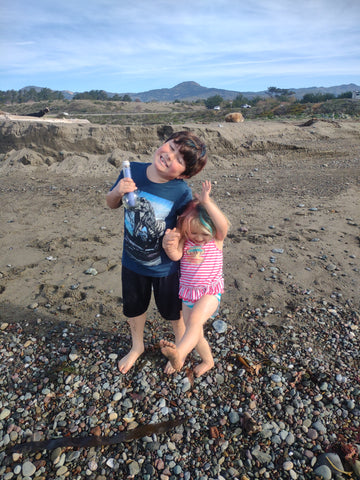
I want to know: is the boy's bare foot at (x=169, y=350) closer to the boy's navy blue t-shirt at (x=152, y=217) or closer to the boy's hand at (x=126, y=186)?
the boy's navy blue t-shirt at (x=152, y=217)

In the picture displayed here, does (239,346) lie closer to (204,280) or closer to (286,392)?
(286,392)

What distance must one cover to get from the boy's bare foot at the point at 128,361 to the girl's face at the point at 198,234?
1.23 metres

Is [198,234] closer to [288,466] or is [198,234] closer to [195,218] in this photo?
[195,218]

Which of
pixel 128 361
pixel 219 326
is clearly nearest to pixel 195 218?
pixel 128 361

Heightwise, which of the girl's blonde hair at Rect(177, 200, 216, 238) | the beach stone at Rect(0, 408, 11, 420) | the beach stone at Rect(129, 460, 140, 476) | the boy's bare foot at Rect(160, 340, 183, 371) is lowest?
the beach stone at Rect(0, 408, 11, 420)

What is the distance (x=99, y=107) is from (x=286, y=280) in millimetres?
51591

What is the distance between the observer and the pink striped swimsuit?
2570 mm

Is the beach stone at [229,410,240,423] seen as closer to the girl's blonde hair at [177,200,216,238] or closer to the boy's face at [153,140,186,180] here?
the girl's blonde hair at [177,200,216,238]

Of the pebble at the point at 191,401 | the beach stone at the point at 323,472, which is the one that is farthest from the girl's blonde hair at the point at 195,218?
the beach stone at the point at 323,472

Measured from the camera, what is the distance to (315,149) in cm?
1252

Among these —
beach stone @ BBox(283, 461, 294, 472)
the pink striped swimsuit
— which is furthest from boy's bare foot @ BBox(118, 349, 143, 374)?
beach stone @ BBox(283, 461, 294, 472)

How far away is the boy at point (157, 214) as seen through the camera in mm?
2369

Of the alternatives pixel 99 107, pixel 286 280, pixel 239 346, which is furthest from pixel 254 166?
pixel 99 107

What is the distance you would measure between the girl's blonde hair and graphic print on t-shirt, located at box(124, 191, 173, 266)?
0.13 m
